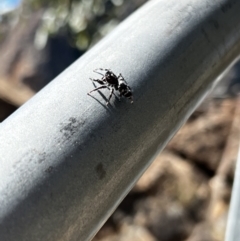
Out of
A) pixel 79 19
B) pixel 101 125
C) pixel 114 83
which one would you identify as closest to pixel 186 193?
pixel 79 19

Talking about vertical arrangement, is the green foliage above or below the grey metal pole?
below

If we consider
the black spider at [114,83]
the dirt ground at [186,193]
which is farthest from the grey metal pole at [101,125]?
the dirt ground at [186,193]

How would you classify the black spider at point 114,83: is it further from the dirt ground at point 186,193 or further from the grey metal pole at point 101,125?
the dirt ground at point 186,193

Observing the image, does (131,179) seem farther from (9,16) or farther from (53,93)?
(9,16)

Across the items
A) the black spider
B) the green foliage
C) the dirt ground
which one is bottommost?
the dirt ground

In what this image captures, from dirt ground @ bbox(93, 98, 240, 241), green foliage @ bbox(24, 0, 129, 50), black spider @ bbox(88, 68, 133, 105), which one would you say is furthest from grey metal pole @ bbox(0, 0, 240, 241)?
green foliage @ bbox(24, 0, 129, 50)

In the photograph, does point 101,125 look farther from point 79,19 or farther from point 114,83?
point 79,19

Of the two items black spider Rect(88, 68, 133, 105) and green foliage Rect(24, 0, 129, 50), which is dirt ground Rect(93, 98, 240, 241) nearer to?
green foliage Rect(24, 0, 129, 50)

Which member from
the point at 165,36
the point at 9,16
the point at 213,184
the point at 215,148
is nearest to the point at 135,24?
the point at 165,36

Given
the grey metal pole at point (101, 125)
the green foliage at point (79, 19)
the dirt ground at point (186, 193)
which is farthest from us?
Result: the green foliage at point (79, 19)
